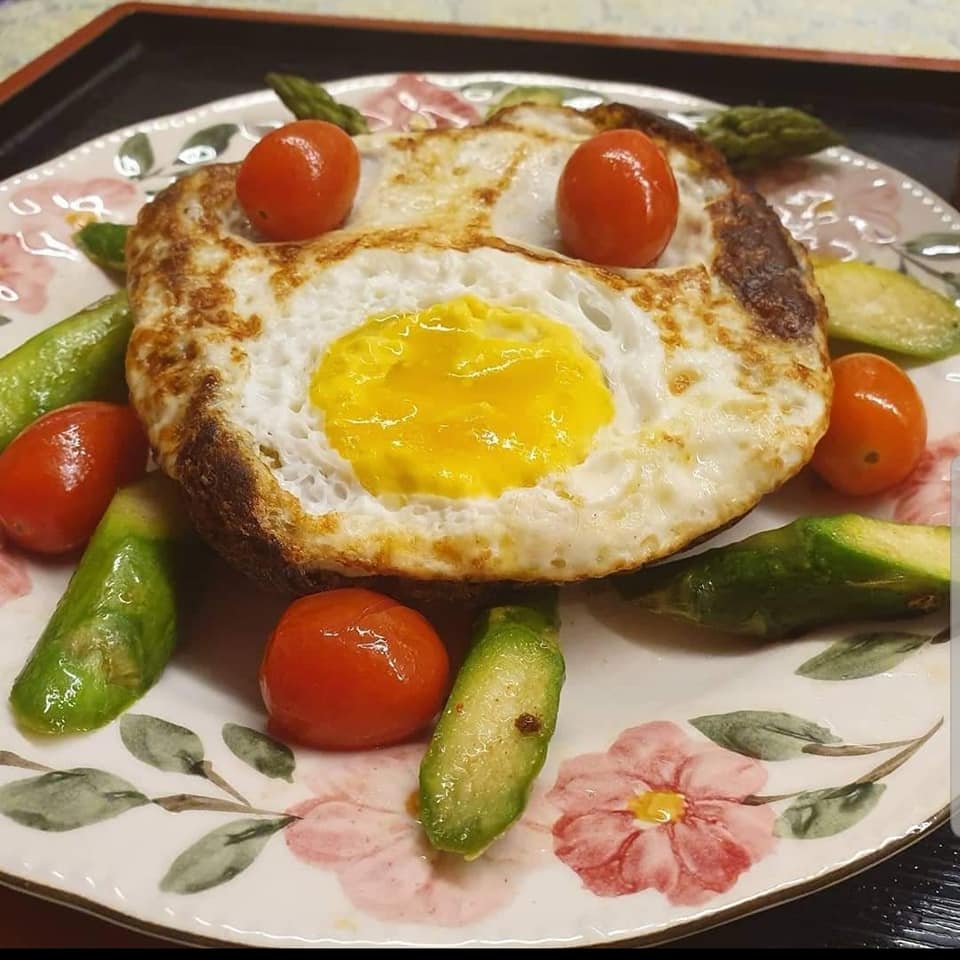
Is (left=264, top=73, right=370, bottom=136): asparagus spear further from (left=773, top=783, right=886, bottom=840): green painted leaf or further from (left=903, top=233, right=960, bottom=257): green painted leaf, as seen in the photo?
(left=773, top=783, right=886, bottom=840): green painted leaf

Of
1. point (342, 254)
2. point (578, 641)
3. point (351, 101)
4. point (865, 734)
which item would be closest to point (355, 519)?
point (578, 641)

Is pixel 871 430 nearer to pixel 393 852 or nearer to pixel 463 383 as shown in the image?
pixel 463 383

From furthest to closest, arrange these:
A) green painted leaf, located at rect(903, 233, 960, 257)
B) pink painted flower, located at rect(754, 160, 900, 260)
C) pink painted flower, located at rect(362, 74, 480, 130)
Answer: pink painted flower, located at rect(362, 74, 480, 130) < pink painted flower, located at rect(754, 160, 900, 260) < green painted leaf, located at rect(903, 233, 960, 257)

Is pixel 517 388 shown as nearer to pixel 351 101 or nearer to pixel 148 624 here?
pixel 148 624

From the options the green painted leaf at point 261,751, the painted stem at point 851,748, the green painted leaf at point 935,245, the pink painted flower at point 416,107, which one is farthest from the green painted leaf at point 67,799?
the green painted leaf at point 935,245

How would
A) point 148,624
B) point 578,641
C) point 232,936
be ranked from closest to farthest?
point 232,936 < point 148,624 < point 578,641

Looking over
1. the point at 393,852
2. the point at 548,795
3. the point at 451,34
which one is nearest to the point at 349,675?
the point at 393,852

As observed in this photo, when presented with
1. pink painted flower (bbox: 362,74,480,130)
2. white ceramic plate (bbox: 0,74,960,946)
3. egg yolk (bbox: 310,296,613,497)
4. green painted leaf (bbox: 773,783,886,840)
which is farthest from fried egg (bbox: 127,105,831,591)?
pink painted flower (bbox: 362,74,480,130)
